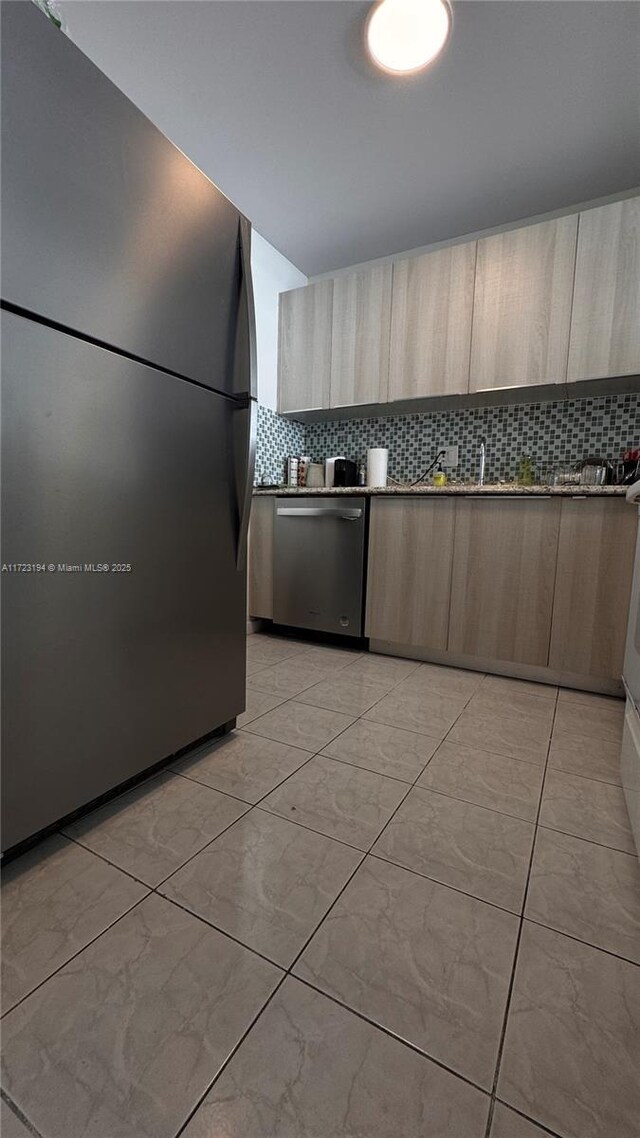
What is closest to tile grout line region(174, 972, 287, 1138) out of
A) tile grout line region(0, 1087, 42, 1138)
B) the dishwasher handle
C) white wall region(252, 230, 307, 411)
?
tile grout line region(0, 1087, 42, 1138)

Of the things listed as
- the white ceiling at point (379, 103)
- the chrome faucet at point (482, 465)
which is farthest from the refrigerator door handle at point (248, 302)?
the chrome faucet at point (482, 465)

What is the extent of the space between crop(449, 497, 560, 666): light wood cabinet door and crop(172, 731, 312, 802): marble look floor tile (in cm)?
111

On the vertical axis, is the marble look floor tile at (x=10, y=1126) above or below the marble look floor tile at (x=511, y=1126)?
above

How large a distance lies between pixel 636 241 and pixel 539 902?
2.54m

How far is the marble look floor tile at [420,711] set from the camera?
1548mm

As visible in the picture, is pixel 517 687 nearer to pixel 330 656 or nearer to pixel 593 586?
pixel 593 586

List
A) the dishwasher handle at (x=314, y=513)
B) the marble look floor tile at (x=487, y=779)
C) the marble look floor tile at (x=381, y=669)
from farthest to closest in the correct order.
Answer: the dishwasher handle at (x=314, y=513) < the marble look floor tile at (x=381, y=669) < the marble look floor tile at (x=487, y=779)

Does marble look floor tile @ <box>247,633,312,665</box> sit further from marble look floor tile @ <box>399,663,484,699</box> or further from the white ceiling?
the white ceiling

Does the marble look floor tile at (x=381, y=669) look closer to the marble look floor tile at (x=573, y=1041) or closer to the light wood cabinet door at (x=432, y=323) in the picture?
the marble look floor tile at (x=573, y=1041)

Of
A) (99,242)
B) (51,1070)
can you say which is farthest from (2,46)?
(51,1070)

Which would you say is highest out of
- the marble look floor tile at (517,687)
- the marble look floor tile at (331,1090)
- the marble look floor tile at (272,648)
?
the marble look floor tile at (331,1090)

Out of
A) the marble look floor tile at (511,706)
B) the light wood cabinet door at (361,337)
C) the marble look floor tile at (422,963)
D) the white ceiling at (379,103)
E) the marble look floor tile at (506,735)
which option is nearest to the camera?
the marble look floor tile at (422,963)

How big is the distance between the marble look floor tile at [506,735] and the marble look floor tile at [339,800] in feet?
1.25

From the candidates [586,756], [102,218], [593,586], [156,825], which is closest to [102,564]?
[156,825]
